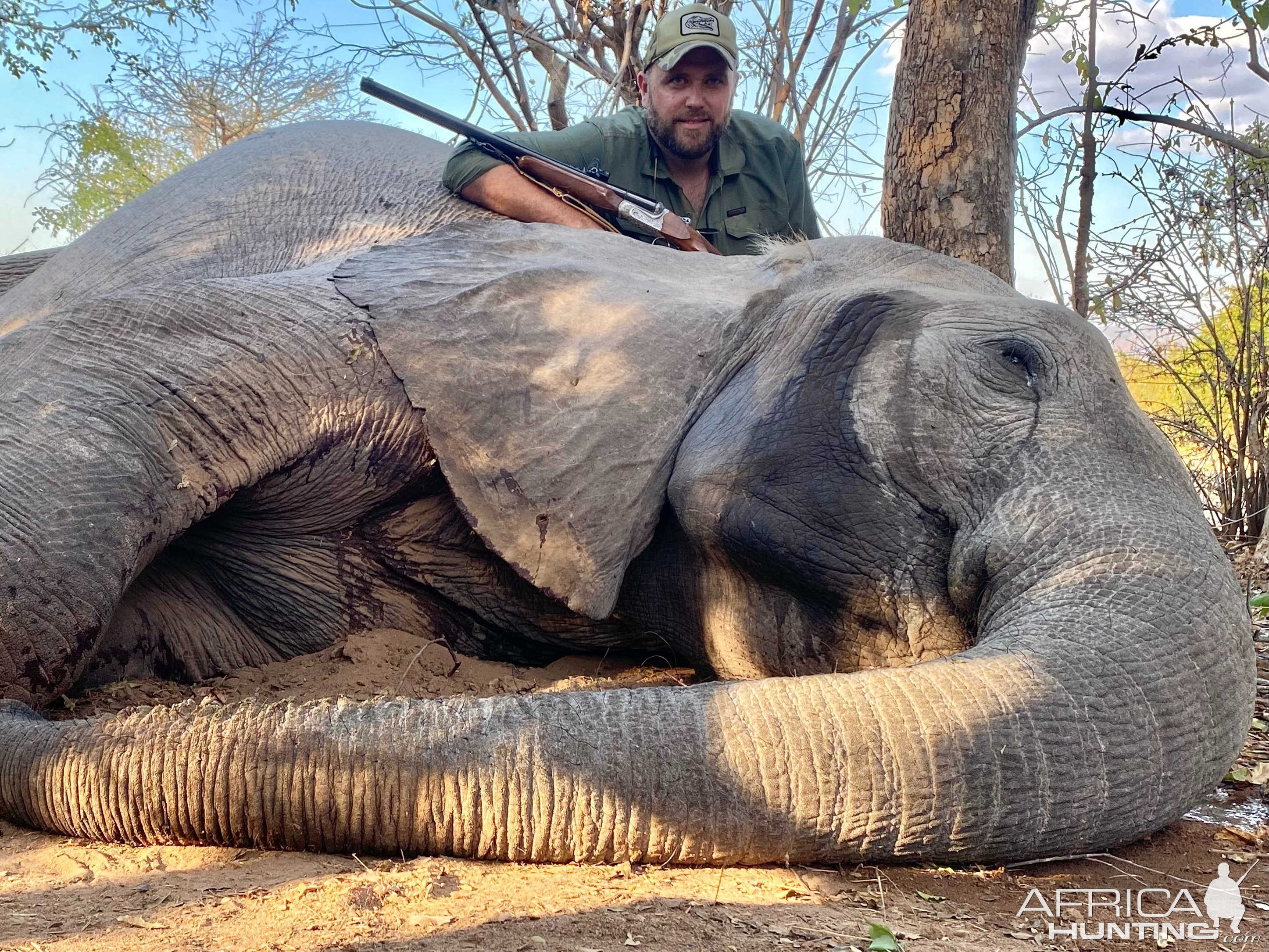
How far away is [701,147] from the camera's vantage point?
18.0ft

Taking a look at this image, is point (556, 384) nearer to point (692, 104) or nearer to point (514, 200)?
point (514, 200)

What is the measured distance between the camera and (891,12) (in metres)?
9.40

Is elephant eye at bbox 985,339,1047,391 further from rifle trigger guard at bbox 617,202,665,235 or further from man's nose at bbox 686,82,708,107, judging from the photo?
man's nose at bbox 686,82,708,107

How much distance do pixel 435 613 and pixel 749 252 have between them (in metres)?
2.45

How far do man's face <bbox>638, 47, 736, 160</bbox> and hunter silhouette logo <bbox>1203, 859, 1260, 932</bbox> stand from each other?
3920mm

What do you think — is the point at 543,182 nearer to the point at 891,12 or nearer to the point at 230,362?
the point at 230,362

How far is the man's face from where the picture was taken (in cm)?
545

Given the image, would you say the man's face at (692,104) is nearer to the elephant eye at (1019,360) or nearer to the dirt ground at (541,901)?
the elephant eye at (1019,360)

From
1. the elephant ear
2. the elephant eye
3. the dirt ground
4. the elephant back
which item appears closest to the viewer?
the dirt ground

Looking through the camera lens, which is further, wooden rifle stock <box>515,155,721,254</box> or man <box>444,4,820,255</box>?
man <box>444,4,820,255</box>

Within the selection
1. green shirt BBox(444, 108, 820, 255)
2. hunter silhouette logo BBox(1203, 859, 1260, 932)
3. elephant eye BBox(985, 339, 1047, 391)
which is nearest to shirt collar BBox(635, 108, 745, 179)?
green shirt BBox(444, 108, 820, 255)

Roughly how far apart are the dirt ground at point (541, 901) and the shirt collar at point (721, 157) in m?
3.77

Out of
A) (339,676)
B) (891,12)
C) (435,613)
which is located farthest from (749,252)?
(891,12)

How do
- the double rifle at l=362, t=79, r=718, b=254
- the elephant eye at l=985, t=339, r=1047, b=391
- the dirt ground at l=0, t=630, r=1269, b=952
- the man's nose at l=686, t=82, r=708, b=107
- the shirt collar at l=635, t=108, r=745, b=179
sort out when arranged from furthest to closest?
the shirt collar at l=635, t=108, r=745, b=179 < the man's nose at l=686, t=82, r=708, b=107 < the double rifle at l=362, t=79, r=718, b=254 < the elephant eye at l=985, t=339, r=1047, b=391 < the dirt ground at l=0, t=630, r=1269, b=952
